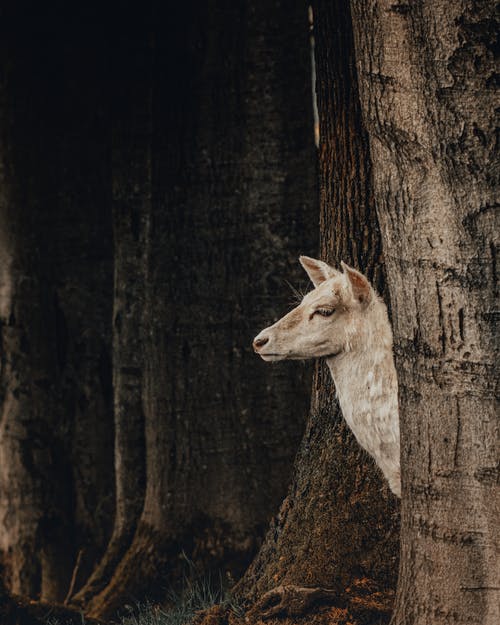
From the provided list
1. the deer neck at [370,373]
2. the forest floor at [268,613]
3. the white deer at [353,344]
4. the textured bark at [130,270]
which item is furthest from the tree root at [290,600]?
the textured bark at [130,270]

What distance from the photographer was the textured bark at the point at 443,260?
4.55m

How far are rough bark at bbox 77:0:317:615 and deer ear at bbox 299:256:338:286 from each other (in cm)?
178

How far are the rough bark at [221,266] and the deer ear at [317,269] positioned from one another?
5.84 feet

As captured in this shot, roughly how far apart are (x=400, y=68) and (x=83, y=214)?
15.6 ft

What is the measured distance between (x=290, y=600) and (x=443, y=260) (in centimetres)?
217

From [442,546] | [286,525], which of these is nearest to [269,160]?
[286,525]

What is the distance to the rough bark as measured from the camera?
7.72 m

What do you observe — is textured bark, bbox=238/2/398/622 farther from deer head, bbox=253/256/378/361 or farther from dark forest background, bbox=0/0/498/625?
deer head, bbox=253/256/378/361

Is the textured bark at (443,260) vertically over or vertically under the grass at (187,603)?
over

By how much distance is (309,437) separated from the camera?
20.8ft

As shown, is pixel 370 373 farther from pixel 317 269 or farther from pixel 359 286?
pixel 317 269

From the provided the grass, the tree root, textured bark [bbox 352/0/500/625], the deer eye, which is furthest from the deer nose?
the grass

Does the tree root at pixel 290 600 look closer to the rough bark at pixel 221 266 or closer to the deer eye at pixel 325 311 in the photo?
the deer eye at pixel 325 311

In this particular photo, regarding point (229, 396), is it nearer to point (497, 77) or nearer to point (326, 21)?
point (326, 21)
